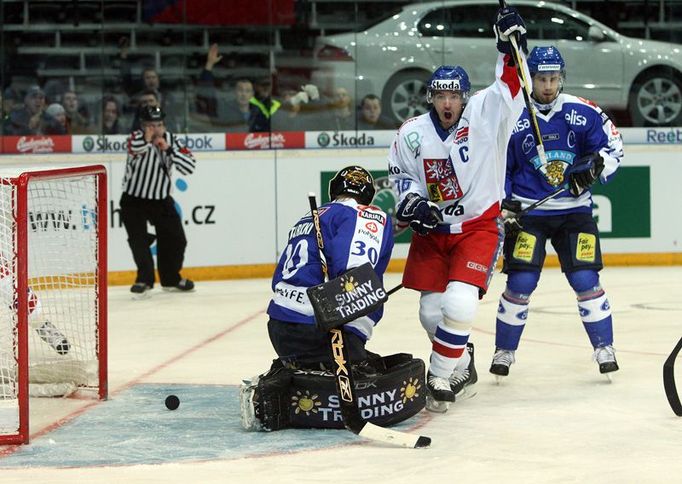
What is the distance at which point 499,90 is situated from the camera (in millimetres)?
5102

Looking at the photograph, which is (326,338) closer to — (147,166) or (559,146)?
(559,146)

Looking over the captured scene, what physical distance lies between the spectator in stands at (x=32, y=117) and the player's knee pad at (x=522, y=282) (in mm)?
5129

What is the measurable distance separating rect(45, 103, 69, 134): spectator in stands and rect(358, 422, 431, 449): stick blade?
19.5 feet

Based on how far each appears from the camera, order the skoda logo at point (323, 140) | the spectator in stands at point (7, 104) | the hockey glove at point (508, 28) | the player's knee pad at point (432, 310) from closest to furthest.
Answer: the hockey glove at point (508, 28) < the player's knee pad at point (432, 310) < the spectator in stands at point (7, 104) < the skoda logo at point (323, 140)

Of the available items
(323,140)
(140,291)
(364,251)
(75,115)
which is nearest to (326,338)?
(364,251)

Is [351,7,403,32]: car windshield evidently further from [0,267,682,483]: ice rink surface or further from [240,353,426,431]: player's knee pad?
[240,353,426,431]: player's knee pad

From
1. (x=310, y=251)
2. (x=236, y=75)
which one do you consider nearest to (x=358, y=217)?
(x=310, y=251)

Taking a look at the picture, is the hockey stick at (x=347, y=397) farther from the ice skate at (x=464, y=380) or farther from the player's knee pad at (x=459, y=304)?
the ice skate at (x=464, y=380)

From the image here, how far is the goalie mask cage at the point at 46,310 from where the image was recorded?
456cm

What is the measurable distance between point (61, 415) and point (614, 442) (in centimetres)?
201

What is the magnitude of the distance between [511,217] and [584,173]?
0.35 m

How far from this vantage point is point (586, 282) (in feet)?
18.7

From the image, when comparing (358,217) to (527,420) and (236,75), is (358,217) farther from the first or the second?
(236,75)

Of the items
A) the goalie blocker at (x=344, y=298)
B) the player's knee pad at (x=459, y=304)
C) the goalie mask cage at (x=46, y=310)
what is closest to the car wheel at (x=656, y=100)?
the goalie mask cage at (x=46, y=310)
